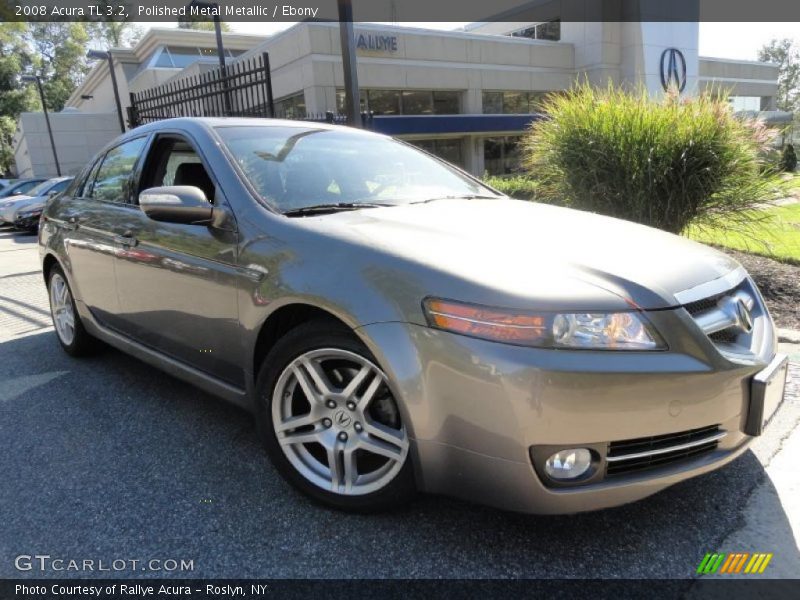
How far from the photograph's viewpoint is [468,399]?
1.99 meters

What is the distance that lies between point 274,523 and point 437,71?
1033 inches

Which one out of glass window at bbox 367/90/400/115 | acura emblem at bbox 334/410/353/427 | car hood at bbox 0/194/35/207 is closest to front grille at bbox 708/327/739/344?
acura emblem at bbox 334/410/353/427

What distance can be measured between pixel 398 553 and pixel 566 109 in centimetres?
590

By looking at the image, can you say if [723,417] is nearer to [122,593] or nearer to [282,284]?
[282,284]

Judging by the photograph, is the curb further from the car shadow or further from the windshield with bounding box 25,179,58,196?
the windshield with bounding box 25,179,58,196

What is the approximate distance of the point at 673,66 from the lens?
96.2ft

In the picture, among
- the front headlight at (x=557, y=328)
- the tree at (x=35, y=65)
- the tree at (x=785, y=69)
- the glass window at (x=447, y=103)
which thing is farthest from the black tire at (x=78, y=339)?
the tree at (x=785, y=69)

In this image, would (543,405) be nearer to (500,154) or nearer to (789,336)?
(789,336)

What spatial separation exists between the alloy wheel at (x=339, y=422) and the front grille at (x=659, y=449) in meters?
0.72

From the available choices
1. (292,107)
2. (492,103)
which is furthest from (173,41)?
(492,103)

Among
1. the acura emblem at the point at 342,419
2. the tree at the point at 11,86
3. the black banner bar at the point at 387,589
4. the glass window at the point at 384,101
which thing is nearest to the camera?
the black banner bar at the point at 387,589

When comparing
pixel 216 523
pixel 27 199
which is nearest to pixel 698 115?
pixel 216 523

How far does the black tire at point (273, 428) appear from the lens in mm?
2264

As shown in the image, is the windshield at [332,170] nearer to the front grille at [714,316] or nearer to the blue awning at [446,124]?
the front grille at [714,316]
